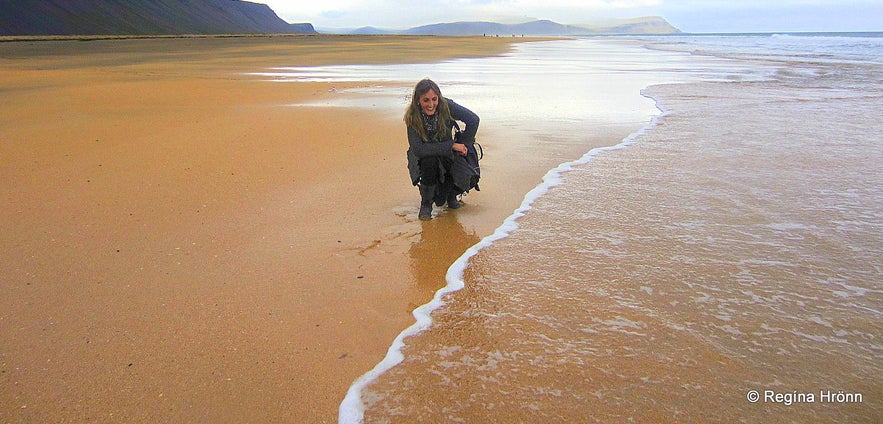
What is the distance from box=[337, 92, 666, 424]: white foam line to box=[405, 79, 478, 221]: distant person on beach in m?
0.54

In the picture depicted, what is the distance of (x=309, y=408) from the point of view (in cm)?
200

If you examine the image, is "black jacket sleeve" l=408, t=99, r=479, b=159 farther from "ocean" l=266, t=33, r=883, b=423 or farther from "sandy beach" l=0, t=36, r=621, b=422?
"ocean" l=266, t=33, r=883, b=423

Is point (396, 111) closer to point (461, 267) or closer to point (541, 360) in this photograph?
point (461, 267)

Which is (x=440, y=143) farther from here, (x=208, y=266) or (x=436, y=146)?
(x=208, y=266)

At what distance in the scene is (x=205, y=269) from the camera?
122 inches

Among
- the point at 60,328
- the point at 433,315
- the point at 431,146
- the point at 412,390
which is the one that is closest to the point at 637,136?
the point at 431,146

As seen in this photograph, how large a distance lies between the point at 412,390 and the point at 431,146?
220 cm

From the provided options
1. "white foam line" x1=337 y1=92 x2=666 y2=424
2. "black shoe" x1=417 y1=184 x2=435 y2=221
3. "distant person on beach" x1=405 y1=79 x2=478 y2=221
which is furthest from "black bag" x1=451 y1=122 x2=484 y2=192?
"white foam line" x1=337 y1=92 x2=666 y2=424

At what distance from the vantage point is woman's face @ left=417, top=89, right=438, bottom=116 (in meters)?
3.82

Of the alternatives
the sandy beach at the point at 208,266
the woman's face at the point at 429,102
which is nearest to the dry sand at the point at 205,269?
the sandy beach at the point at 208,266

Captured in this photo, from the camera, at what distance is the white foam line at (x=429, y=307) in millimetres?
2008

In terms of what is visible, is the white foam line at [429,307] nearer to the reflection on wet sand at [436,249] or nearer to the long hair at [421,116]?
the reflection on wet sand at [436,249]

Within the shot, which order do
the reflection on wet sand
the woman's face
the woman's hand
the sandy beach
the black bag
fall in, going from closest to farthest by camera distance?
the sandy beach
the reflection on wet sand
the woman's face
the woman's hand
the black bag

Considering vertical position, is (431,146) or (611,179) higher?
(431,146)
